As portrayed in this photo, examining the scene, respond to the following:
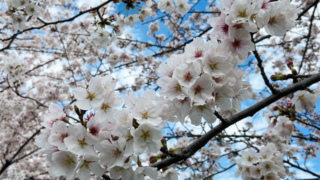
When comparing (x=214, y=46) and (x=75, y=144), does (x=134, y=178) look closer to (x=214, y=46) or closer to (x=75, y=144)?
(x=75, y=144)

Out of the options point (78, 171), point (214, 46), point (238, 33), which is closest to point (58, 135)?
point (78, 171)

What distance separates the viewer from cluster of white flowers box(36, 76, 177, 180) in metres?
1.05

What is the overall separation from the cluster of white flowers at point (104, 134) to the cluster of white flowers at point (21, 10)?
8.68 feet

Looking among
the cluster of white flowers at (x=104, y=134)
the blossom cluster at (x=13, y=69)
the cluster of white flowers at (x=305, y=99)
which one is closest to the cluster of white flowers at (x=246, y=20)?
the cluster of white flowers at (x=104, y=134)

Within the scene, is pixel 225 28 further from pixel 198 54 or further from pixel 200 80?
pixel 200 80

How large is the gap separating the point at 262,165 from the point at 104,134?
1.86 m

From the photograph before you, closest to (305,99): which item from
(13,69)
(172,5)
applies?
(172,5)

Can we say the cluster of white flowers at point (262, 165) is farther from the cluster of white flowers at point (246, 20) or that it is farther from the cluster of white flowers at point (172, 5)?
the cluster of white flowers at point (172, 5)

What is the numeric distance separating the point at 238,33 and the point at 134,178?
3.25ft

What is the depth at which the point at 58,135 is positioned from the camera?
1.13 meters

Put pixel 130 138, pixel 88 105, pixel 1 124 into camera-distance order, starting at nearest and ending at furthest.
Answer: pixel 130 138
pixel 88 105
pixel 1 124

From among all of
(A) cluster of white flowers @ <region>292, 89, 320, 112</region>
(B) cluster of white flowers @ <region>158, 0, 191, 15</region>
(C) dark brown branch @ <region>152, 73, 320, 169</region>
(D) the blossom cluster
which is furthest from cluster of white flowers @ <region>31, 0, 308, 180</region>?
(D) the blossom cluster

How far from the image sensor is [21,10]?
3250mm

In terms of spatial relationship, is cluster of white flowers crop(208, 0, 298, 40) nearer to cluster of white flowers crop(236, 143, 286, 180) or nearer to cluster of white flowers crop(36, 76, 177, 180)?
cluster of white flowers crop(36, 76, 177, 180)
